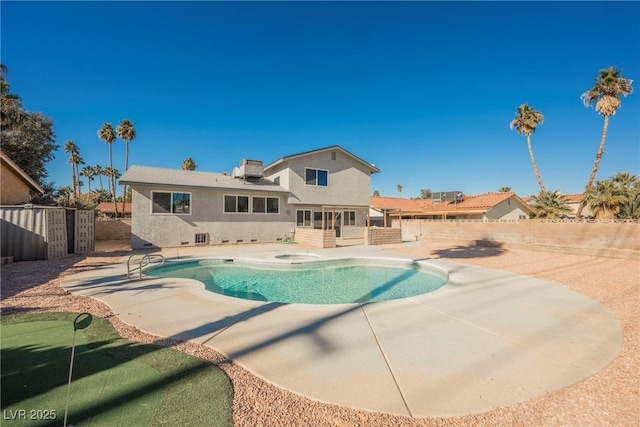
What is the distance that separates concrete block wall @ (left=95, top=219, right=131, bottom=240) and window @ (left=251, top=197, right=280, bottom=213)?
11111 mm

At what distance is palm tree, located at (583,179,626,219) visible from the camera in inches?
723

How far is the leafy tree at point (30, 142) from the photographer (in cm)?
1959

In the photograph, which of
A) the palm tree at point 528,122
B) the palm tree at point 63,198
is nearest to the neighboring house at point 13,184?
the palm tree at point 63,198

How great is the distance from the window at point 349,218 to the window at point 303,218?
3.26 m

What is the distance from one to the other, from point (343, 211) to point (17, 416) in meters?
20.2

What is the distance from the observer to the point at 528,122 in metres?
24.9

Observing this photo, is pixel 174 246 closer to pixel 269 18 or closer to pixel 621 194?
pixel 269 18

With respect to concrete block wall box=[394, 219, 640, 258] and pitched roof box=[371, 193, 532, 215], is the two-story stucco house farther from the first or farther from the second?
concrete block wall box=[394, 219, 640, 258]

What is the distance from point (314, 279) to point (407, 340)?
5810 mm

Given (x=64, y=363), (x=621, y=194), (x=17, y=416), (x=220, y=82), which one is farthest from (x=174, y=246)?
(x=621, y=194)

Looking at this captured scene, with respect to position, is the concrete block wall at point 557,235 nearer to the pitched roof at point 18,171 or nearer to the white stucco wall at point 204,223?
the white stucco wall at point 204,223

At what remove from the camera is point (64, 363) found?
3176mm

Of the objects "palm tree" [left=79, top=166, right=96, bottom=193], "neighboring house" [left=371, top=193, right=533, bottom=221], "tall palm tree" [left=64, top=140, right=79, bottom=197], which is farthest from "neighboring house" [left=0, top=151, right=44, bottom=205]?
"palm tree" [left=79, top=166, right=96, bottom=193]

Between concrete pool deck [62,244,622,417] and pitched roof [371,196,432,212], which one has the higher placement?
pitched roof [371,196,432,212]
